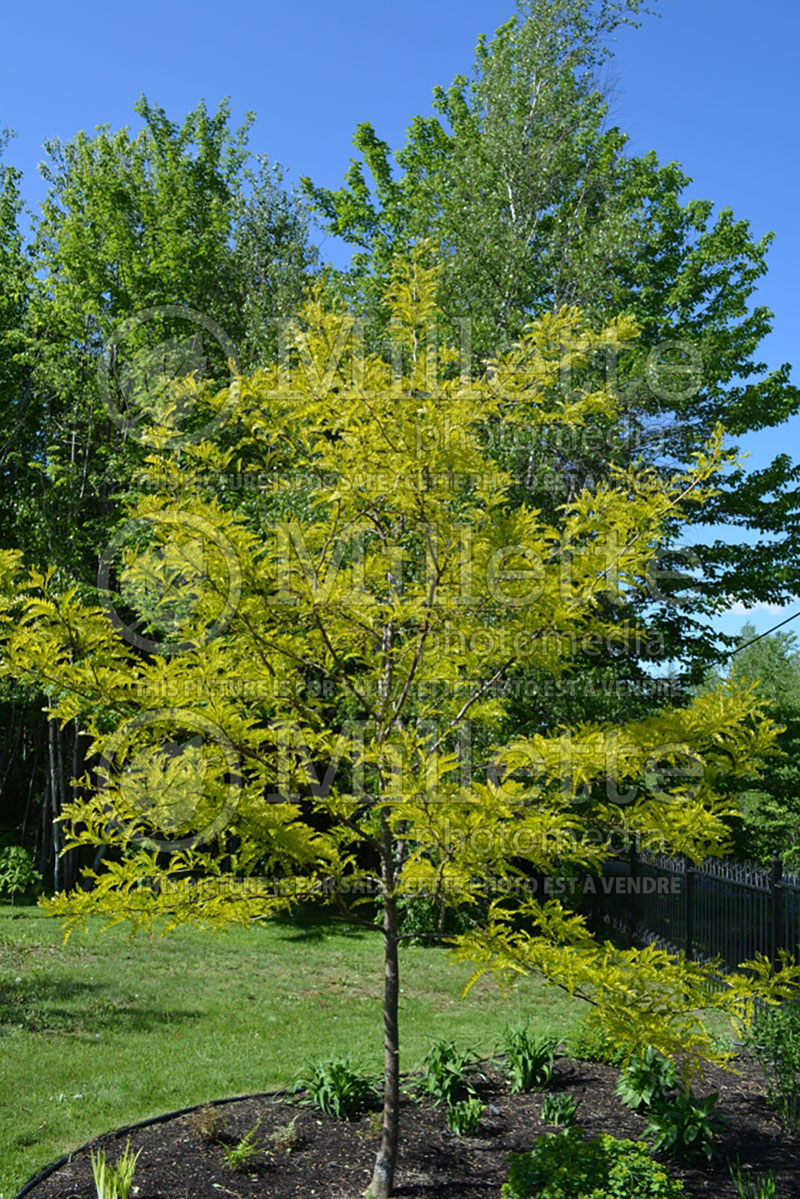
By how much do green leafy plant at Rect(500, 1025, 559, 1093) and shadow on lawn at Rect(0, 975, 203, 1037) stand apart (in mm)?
3266

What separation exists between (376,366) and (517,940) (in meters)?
2.74

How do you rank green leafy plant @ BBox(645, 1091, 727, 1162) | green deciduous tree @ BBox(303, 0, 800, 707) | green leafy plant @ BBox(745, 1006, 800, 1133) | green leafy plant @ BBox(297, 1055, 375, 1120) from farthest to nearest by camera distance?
1. green deciduous tree @ BBox(303, 0, 800, 707)
2. green leafy plant @ BBox(745, 1006, 800, 1133)
3. green leafy plant @ BBox(297, 1055, 375, 1120)
4. green leafy plant @ BBox(645, 1091, 727, 1162)

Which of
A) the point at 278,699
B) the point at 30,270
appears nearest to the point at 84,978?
the point at 278,699

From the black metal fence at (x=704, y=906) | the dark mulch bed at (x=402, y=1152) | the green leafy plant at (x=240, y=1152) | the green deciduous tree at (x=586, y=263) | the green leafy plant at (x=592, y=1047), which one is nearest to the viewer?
the dark mulch bed at (x=402, y=1152)

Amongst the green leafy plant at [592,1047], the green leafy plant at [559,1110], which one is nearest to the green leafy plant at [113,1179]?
the green leafy plant at [559,1110]

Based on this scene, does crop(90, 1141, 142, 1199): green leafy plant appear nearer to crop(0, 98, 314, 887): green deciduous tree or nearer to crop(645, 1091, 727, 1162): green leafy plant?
crop(645, 1091, 727, 1162): green leafy plant

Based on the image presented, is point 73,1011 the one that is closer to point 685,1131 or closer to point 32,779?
point 685,1131

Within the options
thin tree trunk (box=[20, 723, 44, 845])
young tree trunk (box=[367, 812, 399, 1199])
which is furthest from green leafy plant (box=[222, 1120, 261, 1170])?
thin tree trunk (box=[20, 723, 44, 845])

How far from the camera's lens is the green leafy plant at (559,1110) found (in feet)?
16.2

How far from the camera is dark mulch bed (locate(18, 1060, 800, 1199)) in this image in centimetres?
426

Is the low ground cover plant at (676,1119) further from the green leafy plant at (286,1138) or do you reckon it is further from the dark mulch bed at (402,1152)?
the green leafy plant at (286,1138)

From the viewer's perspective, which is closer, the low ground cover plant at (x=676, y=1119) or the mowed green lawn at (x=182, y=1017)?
the low ground cover plant at (x=676, y=1119)

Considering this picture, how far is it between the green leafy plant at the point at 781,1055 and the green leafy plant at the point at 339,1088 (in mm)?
2372

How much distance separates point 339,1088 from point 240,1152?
0.86 metres
